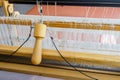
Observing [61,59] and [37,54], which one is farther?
[61,59]

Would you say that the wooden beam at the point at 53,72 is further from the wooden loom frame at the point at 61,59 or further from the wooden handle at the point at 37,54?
the wooden handle at the point at 37,54

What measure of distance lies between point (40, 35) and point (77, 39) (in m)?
0.27

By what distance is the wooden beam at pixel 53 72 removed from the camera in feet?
2.21

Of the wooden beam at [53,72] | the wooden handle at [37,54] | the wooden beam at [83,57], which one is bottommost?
the wooden beam at [53,72]

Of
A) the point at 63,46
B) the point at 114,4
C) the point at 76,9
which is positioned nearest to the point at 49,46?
the point at 63,46

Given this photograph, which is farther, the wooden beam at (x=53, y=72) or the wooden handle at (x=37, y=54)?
the wooden beam at (x=53, y=72)

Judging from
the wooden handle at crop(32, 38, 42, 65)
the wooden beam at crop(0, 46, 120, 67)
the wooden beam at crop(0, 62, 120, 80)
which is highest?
the wooden handle at crop(32, 38, 42, 65)

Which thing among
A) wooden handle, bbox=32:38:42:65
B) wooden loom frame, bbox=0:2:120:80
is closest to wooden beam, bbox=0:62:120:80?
wooden loom frame, bbox=0:2:120:80

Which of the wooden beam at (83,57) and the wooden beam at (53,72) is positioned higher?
the wooden beam at (83,57)

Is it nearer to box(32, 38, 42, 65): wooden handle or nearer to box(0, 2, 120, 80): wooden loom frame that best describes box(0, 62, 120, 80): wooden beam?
box(0, 2, 120, 80): wooden loom frame

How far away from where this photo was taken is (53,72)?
27.7 inches

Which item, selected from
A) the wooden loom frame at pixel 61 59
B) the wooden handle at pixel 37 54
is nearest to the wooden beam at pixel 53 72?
the wooden loom frame at pixel 61 59

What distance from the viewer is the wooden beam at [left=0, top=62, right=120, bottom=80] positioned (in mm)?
673

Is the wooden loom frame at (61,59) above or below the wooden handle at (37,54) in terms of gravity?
below
